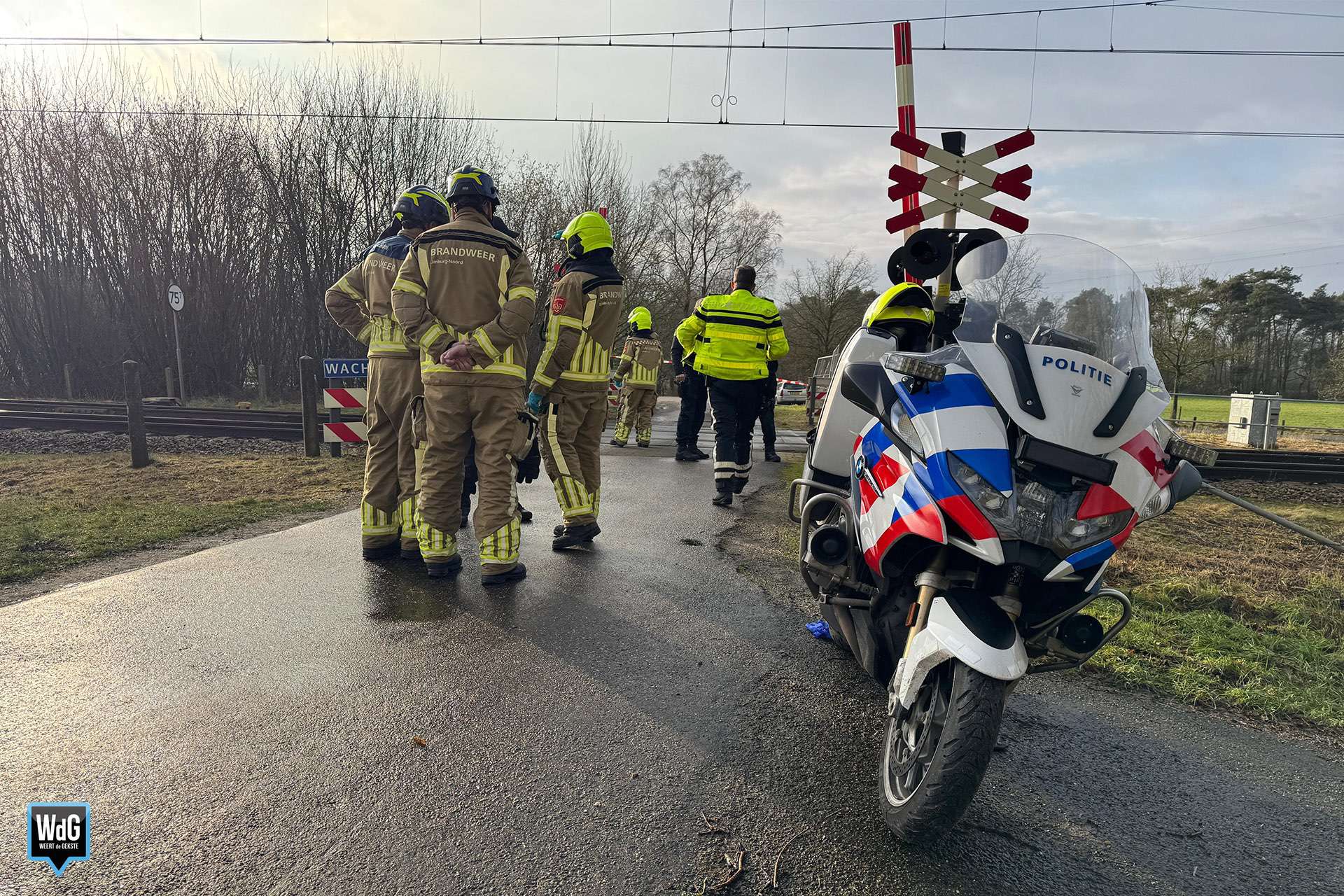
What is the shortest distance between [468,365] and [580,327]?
3.33ft

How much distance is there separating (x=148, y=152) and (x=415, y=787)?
992 inches

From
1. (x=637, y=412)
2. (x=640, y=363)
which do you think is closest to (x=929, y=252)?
(x=640, y=363)

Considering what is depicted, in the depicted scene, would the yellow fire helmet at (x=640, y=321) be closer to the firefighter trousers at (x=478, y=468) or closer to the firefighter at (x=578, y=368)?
the firefighter at (x=578, y=368)

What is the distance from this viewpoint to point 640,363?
1176cm

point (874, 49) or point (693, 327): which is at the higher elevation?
point (874, 49)

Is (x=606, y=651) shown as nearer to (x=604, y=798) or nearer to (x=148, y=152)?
(x=604, y=798)

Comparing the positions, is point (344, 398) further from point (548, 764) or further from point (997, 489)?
point (997, 489)

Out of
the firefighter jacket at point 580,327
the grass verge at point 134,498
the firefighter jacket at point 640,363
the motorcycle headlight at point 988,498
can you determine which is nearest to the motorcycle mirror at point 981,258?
the motorcycle headlight at point 988,498

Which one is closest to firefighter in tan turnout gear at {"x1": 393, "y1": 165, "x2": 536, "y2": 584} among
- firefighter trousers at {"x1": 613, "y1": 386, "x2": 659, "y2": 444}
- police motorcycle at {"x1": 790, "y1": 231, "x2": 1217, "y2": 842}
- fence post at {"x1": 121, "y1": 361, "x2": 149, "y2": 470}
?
police motorcycle at {"x1": 790, "y1": 231, "x2": 1217, "y2": 842}

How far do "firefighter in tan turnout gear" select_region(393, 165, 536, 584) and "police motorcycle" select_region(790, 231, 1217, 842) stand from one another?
8.03ft

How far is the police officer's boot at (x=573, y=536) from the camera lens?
5.46 metres

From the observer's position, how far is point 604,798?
2.39 metres

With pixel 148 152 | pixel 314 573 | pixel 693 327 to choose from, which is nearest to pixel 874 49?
pixel 693 327

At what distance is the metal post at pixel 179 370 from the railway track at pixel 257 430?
19.6 feet
